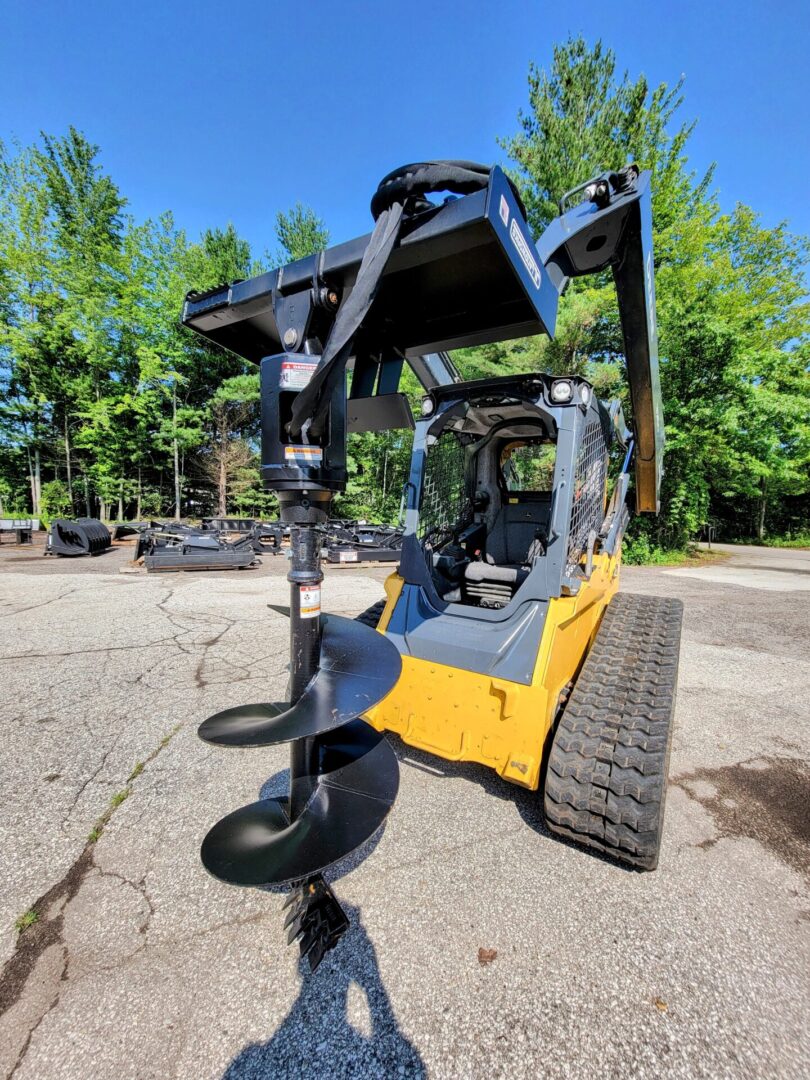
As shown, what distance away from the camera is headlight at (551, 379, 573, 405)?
249 cm

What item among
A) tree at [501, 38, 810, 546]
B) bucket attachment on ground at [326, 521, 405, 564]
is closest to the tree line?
tree at [501, 38, 810, 546]

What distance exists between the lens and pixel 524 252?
132 centimetres

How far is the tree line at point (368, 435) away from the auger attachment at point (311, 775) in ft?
45.1

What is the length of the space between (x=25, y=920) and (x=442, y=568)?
256 cm

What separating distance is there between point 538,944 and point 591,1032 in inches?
11.2

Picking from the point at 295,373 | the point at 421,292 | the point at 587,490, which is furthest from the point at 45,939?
the point at 587,490

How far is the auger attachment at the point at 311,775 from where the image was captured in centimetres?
141

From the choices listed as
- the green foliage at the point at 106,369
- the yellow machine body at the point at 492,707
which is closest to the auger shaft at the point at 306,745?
the yellow machine body at the point at 492,707

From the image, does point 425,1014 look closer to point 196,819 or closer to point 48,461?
point 196,819

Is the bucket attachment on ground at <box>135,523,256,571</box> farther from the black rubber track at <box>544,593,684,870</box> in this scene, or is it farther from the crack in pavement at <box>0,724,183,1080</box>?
the black rubber track at <box>544,593,684,870</box>

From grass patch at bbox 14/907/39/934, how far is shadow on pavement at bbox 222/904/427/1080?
102 centimetres

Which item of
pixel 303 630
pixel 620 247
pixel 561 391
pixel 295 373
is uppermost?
pixel 620 247

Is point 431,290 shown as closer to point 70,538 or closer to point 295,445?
point 295,445

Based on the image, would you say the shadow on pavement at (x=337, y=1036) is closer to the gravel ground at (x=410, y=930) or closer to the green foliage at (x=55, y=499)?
the gravel ground at (x=410, y=930)
